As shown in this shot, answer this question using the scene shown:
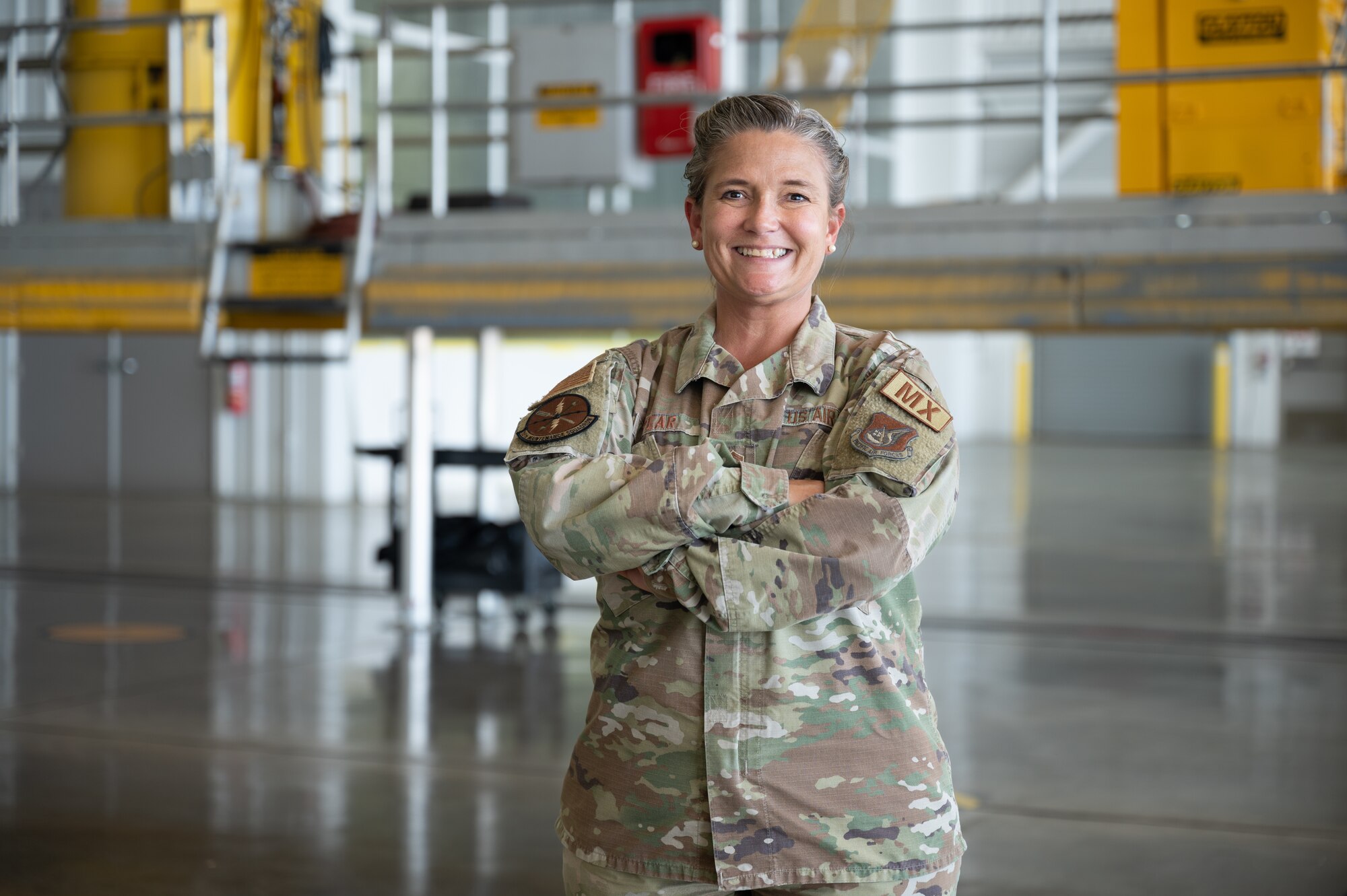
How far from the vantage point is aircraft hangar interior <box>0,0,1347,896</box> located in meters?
2.05

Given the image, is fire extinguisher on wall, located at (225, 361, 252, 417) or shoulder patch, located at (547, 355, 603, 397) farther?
fire extinguisher on wall, located at (225, 361, 252, 417)

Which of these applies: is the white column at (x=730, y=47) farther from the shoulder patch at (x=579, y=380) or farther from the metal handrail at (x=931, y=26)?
the shoulder patch at (x=579, y=380)

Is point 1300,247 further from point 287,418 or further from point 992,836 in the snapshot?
point 287,418

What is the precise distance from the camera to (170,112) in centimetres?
709

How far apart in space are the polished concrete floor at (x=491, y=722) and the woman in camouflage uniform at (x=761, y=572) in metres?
2.21

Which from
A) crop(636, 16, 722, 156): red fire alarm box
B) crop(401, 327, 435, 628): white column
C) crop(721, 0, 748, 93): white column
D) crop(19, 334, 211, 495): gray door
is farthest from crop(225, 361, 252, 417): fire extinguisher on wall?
crop(721, 0, 748, 93): white column

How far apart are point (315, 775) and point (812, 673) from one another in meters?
3.71

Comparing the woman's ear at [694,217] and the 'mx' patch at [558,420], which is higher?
the woman's ear at [694,217]

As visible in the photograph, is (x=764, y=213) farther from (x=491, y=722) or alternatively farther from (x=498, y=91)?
(x=498, y=91)

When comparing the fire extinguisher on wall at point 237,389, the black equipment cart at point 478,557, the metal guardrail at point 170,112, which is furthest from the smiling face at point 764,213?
the fire extinguisher on wall at point 237,389

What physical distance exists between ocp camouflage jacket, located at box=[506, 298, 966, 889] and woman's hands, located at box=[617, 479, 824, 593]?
21 millimetres

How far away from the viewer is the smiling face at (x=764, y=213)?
2.07m

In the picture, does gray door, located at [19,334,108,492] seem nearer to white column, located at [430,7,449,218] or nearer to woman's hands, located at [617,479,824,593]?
white column, located at [430,7,449,218]

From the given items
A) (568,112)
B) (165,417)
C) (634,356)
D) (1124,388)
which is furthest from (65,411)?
(1124,388)
